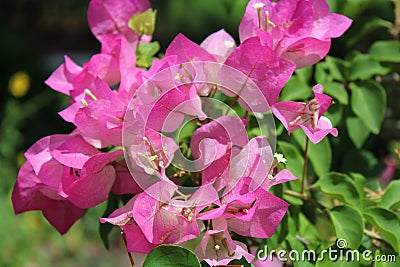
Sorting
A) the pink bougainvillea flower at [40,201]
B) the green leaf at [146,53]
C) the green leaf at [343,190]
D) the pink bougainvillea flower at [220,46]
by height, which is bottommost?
the green leaf at [343,190]

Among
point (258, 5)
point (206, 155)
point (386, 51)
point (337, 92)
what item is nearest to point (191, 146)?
point (206, 155)

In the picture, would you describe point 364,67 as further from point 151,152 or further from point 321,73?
point 151,152

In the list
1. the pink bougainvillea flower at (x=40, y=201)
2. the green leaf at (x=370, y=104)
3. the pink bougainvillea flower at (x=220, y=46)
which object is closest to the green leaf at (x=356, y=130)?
the green leaf at (x=370, y=104)

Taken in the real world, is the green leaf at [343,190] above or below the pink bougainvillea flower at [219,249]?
below

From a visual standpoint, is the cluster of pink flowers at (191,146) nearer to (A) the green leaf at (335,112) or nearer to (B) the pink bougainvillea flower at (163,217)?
(B) the pink bougainvillea flower at (163,217)

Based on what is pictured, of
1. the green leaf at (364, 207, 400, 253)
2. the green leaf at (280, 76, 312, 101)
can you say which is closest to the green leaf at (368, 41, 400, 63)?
the green leaf at (280, 76, 312, 101)

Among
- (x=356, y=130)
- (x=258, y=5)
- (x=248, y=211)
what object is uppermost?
(x=258, y=5)

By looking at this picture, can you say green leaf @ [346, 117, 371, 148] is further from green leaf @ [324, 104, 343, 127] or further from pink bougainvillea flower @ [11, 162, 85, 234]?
pink bougainvillea flower @ [11, 162, 85, 234]
